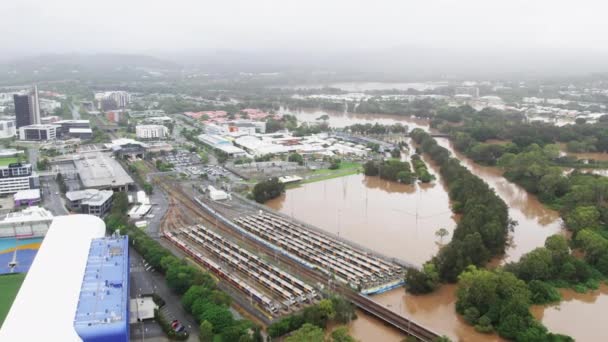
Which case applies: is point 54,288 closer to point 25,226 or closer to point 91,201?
point 25,226

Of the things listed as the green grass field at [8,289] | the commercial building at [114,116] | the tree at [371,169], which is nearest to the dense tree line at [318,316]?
the green grass field at [8,289]

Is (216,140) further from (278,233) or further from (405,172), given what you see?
(278,233)

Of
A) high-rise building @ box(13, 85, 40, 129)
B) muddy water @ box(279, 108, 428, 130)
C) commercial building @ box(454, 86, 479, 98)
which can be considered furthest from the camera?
commercial building @ box(454, 86, 479, 98)

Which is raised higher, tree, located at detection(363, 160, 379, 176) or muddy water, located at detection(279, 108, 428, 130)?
muddy water, located at detection(279, 108, 428, 130)

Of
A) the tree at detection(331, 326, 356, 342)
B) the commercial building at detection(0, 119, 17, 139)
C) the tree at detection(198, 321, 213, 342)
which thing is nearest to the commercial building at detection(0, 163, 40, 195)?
the tree at detection(198, 321, 213, 342)

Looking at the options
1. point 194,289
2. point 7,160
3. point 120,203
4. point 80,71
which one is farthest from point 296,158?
point 80,71

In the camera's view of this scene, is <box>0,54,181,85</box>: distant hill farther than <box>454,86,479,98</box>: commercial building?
Yes

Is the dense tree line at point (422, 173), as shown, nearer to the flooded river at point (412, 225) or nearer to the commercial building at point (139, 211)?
the flooded river at point (412, 225)

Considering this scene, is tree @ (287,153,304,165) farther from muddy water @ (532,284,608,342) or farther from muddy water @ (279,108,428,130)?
muddy water @ (532,284,608,342)
